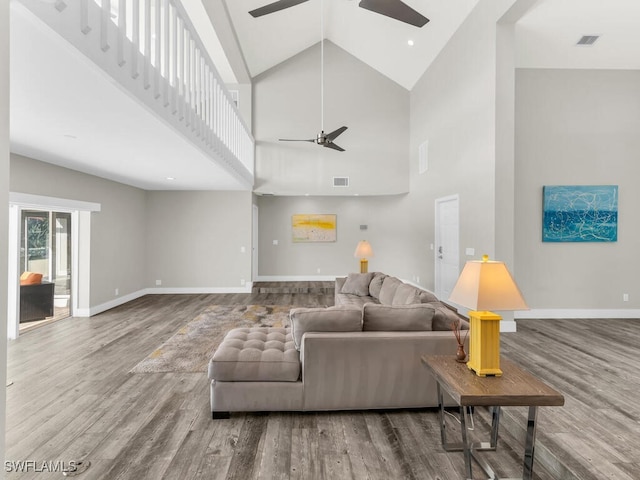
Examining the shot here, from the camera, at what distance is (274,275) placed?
9148 millimetres

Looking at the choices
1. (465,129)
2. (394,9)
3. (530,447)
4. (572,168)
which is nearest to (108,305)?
(394,9)

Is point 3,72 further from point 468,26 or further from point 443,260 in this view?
point 443,260

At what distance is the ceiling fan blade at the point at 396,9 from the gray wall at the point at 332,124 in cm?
470

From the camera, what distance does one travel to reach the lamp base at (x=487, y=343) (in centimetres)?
201

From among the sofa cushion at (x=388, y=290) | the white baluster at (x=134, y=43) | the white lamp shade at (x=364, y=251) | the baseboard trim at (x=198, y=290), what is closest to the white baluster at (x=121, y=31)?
the white baluster at (x=134, y=43)

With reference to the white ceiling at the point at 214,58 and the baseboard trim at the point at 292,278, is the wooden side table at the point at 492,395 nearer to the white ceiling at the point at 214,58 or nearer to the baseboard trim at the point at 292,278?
the white ceiling at the point at 214,58

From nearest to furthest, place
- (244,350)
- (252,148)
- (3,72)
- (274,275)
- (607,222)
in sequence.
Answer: (3,72)
(244,350)
(607,222)
(252,148)
(274,275)

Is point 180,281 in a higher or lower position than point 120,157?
lower

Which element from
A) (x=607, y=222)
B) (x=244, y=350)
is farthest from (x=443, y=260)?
(x=244, y=350)

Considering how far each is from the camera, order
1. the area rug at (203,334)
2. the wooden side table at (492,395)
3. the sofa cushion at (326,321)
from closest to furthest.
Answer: the wooden side table at (492,395) → the sofa cushion at (326,321) → the area rug at (203,334)

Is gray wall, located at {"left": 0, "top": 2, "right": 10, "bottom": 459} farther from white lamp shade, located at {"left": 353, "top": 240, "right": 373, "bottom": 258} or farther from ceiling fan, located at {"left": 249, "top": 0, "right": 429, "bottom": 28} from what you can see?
white lamp shade, located at {"left": 353, "top": 240, "right": 373, "bottom": 258}

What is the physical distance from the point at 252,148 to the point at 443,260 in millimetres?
4689

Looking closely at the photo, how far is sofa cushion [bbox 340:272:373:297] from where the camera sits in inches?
217

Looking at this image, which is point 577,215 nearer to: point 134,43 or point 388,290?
point 388,290
